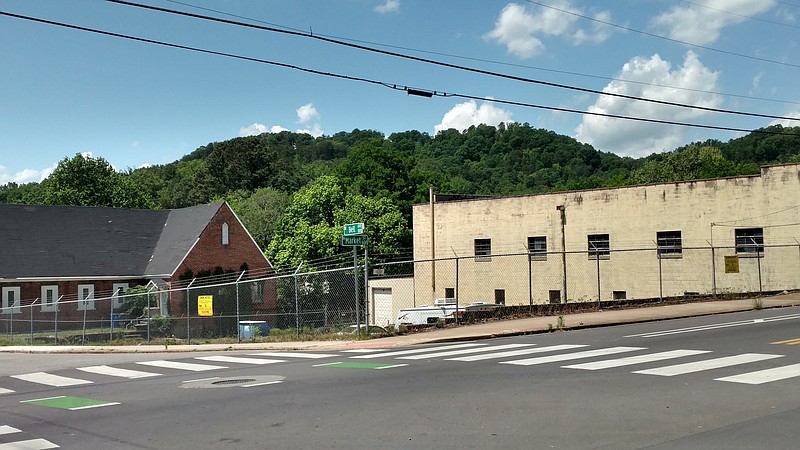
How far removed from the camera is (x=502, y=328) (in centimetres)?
2098

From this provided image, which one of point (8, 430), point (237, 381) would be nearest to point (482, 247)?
point (237, 381)

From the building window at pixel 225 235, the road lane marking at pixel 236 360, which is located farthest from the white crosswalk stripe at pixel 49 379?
the building window at pixel 225 235

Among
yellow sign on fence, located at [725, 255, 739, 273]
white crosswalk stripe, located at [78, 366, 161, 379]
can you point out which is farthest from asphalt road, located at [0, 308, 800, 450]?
yellow sign on fence, located at [725, 255, 739, 273]

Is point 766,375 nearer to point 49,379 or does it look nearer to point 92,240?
point 49,379

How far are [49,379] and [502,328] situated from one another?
11558mm

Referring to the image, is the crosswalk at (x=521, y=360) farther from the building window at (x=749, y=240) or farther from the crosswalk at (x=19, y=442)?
the building window at (x=749, y=240)

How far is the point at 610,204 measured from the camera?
4119 centimetres

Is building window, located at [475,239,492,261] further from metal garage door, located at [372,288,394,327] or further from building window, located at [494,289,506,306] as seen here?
metal garage door, located at [372,288,394,327]

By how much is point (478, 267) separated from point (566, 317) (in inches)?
912

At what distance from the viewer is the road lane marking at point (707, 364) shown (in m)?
11.8

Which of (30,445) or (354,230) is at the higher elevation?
(354,230)

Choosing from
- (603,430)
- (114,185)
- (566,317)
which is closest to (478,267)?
(566,317)

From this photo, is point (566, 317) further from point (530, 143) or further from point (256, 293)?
point (530, 143)

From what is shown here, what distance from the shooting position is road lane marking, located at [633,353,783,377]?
1179cm
